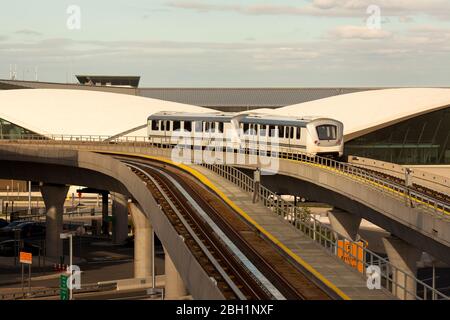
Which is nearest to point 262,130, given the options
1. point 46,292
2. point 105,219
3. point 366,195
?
point 366,195

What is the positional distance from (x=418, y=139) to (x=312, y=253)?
7343 cm

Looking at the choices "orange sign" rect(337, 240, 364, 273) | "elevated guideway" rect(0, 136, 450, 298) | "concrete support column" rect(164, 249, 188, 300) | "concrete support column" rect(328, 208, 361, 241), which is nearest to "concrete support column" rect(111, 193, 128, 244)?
"elevated guideway" rect(0, 136, 450, 298)

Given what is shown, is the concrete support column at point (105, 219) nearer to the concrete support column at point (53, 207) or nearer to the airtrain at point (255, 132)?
the concrete support column at point (53, 207)

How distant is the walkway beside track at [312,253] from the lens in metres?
30.3

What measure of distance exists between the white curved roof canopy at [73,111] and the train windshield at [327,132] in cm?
5106

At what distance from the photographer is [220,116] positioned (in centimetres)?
7925

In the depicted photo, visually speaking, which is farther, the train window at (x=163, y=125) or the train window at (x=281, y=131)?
the train window at (x=163, y=125)

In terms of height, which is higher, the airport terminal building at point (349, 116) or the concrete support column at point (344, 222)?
the airport terminal building at point (349, 116)

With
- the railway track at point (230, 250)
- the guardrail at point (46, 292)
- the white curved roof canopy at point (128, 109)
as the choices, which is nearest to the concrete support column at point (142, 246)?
the guardrail at point (46, 292)

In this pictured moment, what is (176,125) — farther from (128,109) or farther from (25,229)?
(128,109)

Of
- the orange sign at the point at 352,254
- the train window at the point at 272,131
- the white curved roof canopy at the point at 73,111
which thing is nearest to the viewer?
the orange sign at the point at 352,254

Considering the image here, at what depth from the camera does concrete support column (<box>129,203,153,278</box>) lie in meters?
76.9

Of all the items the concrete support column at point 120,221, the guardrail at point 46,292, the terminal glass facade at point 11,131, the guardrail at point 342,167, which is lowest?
the guardrail at point 46,292
